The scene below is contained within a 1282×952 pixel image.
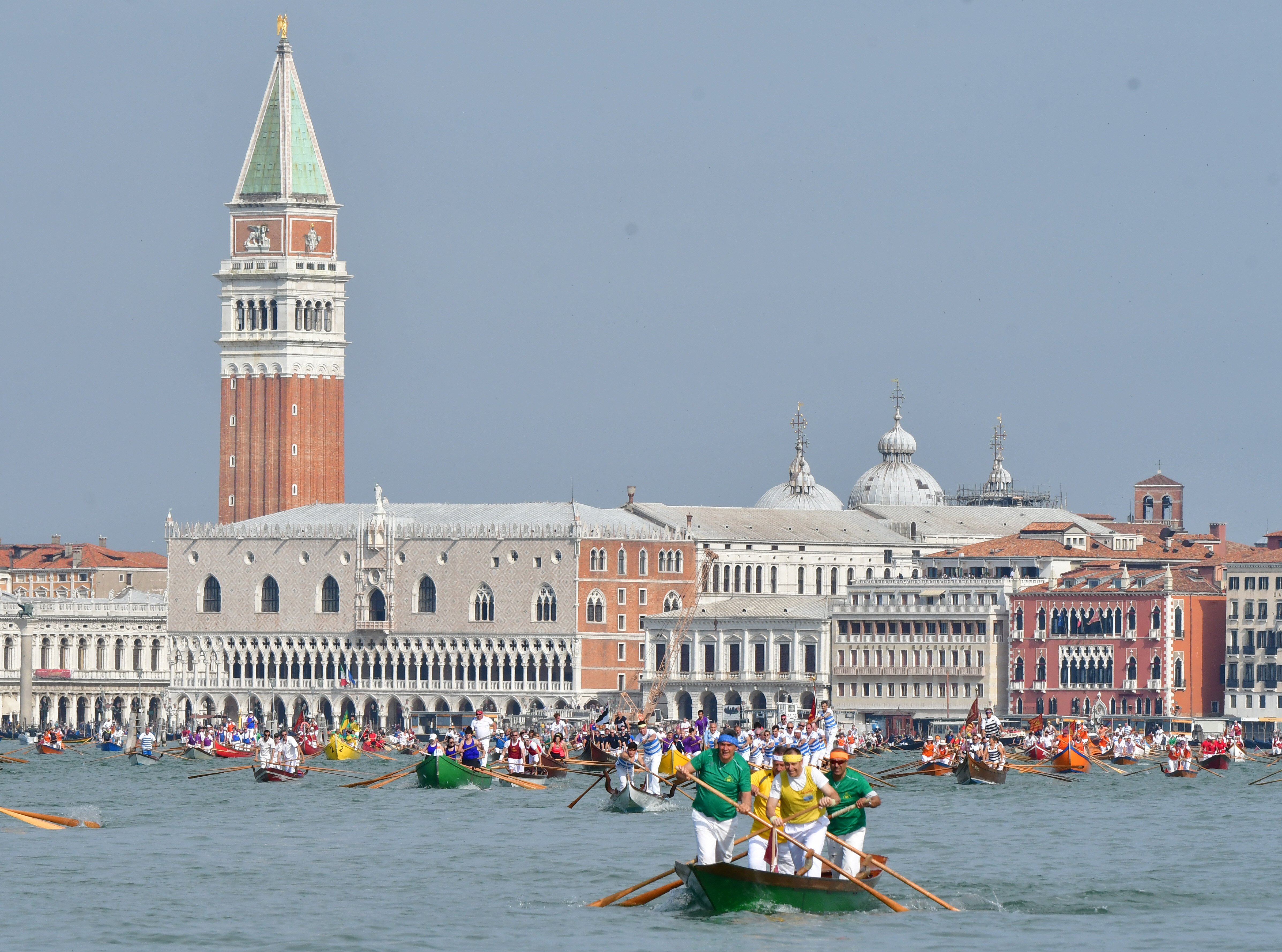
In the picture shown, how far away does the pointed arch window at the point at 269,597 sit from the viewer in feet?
497

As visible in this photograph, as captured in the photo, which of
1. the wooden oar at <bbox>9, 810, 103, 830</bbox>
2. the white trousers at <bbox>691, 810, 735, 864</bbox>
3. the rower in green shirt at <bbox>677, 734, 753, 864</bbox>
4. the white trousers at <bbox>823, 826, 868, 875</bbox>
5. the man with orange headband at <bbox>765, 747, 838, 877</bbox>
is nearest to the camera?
the man with orange headband at <bbox>765, 747, 838, 877</bbox>

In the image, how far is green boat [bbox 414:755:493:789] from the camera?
7081 cm

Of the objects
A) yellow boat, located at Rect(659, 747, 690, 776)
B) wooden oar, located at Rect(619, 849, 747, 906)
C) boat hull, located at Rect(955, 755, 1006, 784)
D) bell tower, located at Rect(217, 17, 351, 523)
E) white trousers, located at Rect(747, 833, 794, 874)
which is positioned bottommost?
boat hull, located at Rect(955, 755, 1006, 784)

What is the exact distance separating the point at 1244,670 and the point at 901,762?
2983 centimetres

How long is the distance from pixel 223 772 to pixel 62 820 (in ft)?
87.6

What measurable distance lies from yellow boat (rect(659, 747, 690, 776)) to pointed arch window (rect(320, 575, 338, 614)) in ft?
277

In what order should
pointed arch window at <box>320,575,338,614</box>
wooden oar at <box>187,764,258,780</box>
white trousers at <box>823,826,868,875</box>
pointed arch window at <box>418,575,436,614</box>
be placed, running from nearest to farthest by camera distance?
white trousers at <box>823,826,868,875</box>
wooden oar at <box>187,764,258,780</box>
pointed arch window at <box>418,575,436,614</box>
pointed arch window at <box>320,575,338,614</box>

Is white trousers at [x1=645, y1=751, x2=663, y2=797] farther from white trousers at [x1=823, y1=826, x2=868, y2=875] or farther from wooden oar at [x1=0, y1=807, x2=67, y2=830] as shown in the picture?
white trousers at [x1=823, y1=826, x2=868, y2=875]

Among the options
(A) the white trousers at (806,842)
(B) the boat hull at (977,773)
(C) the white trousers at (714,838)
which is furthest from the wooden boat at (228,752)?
(A) the white trousers at (806,842)

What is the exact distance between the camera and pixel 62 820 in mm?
56344

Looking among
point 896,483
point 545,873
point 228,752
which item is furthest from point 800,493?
point 545,873

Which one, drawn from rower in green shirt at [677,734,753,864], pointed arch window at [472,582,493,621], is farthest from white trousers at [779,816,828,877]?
pointed arch window at [472,582,493,621]

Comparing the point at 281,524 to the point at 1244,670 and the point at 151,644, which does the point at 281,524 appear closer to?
the point at 151,644

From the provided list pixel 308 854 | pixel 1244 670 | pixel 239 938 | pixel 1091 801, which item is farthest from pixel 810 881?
pixel 1244 670
